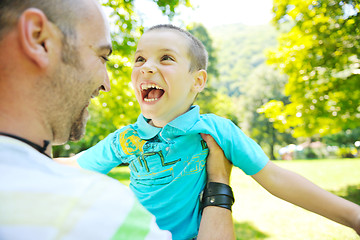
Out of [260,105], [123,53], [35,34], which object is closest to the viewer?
[35,34]

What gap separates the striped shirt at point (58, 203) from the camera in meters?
0.70

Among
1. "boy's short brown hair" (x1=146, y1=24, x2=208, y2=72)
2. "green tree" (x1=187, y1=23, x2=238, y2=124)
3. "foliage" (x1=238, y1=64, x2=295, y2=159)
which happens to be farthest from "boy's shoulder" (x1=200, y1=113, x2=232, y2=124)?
"foliage" (x1=238, y1=64, x2=295, y2=159)

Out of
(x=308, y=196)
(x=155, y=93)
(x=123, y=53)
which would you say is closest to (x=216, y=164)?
(x=308, y=196)

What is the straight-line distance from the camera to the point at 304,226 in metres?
6.19

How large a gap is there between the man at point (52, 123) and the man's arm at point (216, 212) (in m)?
0.67

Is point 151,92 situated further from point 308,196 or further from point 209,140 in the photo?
point 308,196

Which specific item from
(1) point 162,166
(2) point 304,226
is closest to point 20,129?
(1) point 162,166

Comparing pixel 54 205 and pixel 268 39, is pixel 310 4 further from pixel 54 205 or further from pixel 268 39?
pixel 268 39

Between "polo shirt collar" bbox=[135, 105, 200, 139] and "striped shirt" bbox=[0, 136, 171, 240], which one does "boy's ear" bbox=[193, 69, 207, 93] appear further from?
"striped shirt" bbox=[0, 136, 171, 240]

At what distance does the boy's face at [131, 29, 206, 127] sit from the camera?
6.33 ft

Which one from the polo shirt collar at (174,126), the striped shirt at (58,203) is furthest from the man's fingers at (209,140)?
the striped shirt at (58,203)

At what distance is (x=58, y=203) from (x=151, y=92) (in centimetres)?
140

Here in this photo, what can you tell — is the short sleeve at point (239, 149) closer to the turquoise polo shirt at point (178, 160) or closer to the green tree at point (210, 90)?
the turquoise polo shirt at point (178, 160)

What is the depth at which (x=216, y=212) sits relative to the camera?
1611mm
